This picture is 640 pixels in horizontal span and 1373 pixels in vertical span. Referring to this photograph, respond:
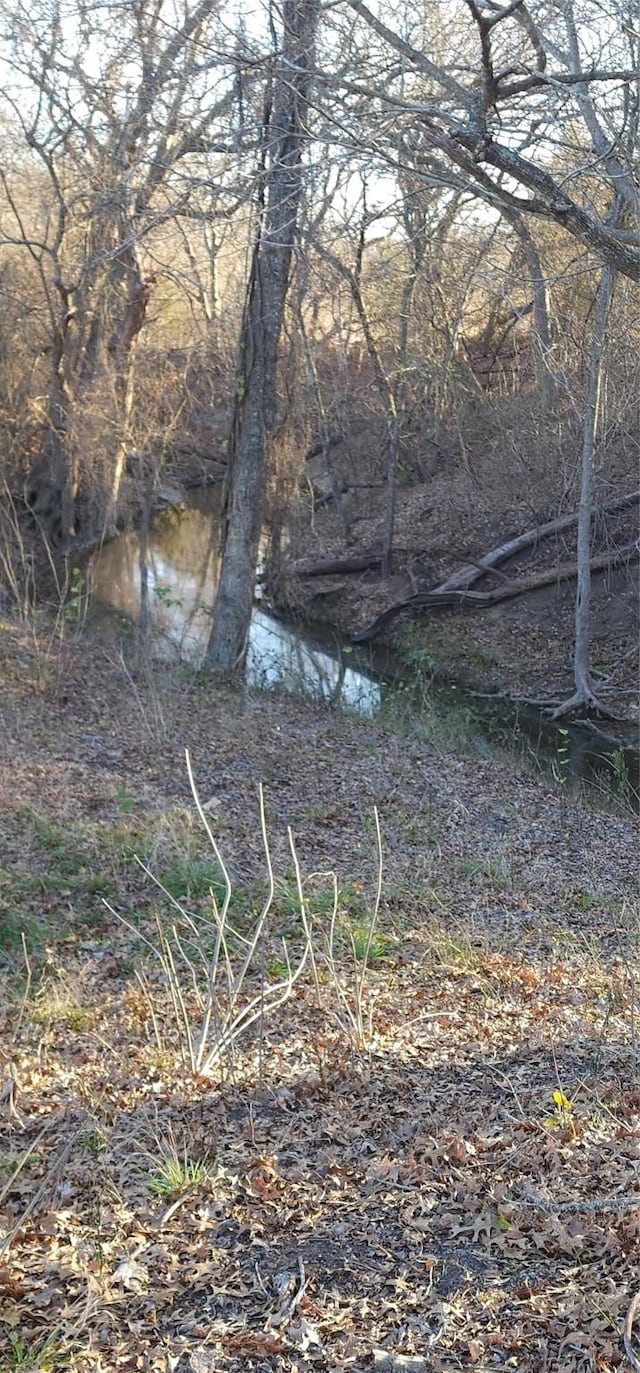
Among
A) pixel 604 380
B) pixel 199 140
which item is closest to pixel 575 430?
pixel 604 380

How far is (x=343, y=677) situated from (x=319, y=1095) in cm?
1436

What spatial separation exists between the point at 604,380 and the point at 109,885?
12713 millimetres

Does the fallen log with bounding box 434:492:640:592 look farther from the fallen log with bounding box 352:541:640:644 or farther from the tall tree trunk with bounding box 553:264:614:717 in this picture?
the tall tree trunk with bounding box 553:264:614:717

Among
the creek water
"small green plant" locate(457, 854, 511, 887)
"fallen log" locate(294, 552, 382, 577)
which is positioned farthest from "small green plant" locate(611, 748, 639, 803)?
"fallen log" locate(294, 552, 382, 577)

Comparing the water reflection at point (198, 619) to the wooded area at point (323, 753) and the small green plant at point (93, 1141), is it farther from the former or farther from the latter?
the small green plant at point (93, 1141)

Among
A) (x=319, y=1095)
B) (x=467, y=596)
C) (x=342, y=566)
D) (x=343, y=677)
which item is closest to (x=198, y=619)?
(x=343, y=677)

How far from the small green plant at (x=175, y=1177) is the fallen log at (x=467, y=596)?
17.4 m

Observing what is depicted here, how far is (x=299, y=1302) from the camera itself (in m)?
3.50

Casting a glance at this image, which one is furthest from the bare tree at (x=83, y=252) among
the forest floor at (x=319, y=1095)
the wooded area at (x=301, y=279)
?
the forest floor at (x=319, y=1095)

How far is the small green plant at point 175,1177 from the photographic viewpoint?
421 centimetres

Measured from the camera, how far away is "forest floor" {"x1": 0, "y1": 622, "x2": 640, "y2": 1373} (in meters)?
3.44

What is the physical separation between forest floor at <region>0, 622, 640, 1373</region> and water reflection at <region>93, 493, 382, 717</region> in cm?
627

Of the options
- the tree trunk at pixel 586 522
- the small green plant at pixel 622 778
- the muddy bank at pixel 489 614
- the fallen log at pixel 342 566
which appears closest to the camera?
the small green plant at pixel 622 778

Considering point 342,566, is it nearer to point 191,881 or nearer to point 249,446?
point 249,446
